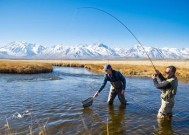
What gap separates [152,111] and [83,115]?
12.1 feet

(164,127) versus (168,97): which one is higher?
(168,97)

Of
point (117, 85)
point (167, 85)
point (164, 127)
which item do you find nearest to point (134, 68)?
point (117, 85)

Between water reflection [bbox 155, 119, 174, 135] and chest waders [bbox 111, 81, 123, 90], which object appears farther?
chest waders [bbox 111, 81, 123, 90]

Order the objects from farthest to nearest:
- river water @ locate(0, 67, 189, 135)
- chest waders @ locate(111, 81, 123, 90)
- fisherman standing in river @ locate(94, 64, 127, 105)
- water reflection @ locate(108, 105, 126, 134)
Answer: chest waders @ locate(111, 81, 123, 90) < fisherman standing in river @ locate(94, 64, 127, 105) < water reflection @ locate(108, 105, 126, 134) < river water @ locate(0, 67, 189, 135)

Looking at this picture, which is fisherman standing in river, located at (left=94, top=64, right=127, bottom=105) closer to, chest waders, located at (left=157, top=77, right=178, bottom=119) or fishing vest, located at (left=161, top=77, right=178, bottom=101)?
chest waders, located at (left=157, top=77, right=178, bottom=119)

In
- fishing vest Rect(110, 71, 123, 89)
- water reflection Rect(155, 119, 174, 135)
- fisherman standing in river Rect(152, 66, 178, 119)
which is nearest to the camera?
fisherman standing in river Rect(152, 66, 178, 119)

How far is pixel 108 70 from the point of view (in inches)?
517

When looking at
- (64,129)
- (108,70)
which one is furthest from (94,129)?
(108,70)

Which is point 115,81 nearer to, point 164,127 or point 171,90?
point 164,127

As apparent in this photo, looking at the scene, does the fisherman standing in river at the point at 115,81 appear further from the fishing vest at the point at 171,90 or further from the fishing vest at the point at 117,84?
the fishing vest at the point at 171,90

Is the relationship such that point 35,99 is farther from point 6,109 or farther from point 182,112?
point 182,112

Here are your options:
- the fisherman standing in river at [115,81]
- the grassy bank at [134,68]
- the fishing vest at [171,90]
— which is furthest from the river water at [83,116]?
the grassy bank at [134,68]

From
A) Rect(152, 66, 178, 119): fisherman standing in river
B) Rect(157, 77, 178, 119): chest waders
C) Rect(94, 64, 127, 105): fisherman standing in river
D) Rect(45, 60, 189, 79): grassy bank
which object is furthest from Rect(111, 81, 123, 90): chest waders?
Rect(45, 60, 189, 79): grassy bank

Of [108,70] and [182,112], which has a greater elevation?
[108,70]
